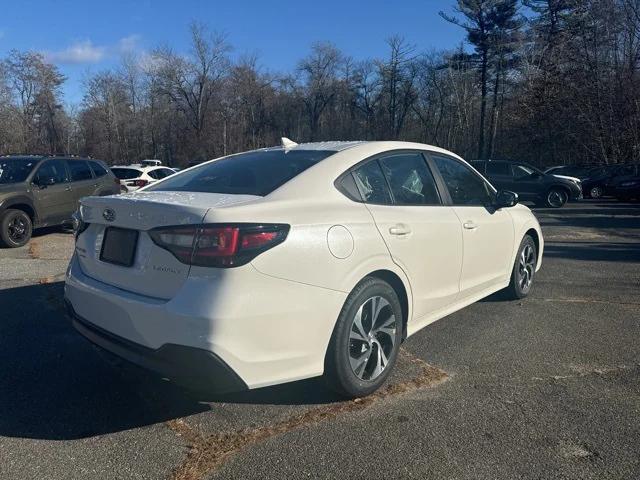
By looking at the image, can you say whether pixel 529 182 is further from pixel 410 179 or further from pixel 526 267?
pixel 410 179

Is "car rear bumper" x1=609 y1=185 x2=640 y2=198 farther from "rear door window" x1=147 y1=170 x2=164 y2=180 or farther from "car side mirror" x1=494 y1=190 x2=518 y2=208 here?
"car side mirror" x1=494 y1=190 x2=518 y2=208

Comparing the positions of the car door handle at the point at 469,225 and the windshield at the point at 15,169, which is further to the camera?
the windshield at the point at 15,169

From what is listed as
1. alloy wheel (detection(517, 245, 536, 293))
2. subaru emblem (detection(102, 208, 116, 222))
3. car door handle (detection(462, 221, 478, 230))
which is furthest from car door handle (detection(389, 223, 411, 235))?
alloy wheel (detection(517, 245, 536, 293))

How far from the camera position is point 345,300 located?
10.0ft

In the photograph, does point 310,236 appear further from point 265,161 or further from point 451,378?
point 451,378

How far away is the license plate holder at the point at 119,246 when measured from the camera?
2930 millimetres

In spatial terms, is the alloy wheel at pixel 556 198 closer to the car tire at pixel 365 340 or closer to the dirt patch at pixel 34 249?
the dirt patch at pixel 34 249

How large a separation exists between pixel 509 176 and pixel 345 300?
17.5 metres

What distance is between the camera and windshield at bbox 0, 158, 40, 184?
9.46m

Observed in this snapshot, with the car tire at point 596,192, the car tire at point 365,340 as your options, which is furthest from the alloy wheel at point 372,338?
the car tire at point 596,192

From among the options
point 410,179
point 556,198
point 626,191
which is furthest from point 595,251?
point 626,191

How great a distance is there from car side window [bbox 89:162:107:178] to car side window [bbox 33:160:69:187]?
824 millimetres

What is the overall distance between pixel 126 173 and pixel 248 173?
626 inches

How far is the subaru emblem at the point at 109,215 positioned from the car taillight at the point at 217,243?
0.50 metres
